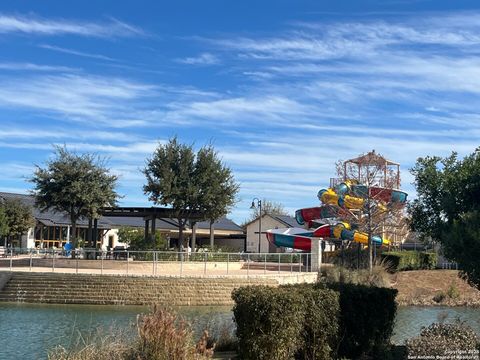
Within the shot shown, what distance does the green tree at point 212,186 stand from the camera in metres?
40.6

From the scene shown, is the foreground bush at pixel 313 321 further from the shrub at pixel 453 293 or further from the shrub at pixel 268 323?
the shrub at pixel 453 293

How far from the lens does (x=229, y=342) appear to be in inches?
494

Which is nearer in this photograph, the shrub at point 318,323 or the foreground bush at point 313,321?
the foreground bush at point 313,321

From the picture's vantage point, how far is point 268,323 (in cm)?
949

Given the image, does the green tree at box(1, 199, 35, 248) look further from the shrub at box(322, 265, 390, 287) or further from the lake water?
the shrub at box(322, 265, 390, 287)

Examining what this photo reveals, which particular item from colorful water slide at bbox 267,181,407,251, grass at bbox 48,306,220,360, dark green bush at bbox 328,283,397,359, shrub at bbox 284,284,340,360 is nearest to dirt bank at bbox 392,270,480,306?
colorful water slide at bbox 267,181,407,251

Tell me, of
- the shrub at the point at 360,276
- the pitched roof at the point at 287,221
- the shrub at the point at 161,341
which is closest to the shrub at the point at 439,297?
the shrub at the point at 360,276

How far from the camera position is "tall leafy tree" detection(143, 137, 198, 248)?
40.1 m

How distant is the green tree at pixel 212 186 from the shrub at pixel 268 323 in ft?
101

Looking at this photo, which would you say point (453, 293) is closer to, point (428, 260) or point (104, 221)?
point (428, 260)

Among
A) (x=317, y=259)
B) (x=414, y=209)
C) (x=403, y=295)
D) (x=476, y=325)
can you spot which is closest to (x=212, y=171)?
(x=317, y=259)

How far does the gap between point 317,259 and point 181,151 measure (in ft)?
37.2

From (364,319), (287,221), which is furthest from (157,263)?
(287,221)

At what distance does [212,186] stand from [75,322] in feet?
72.4
